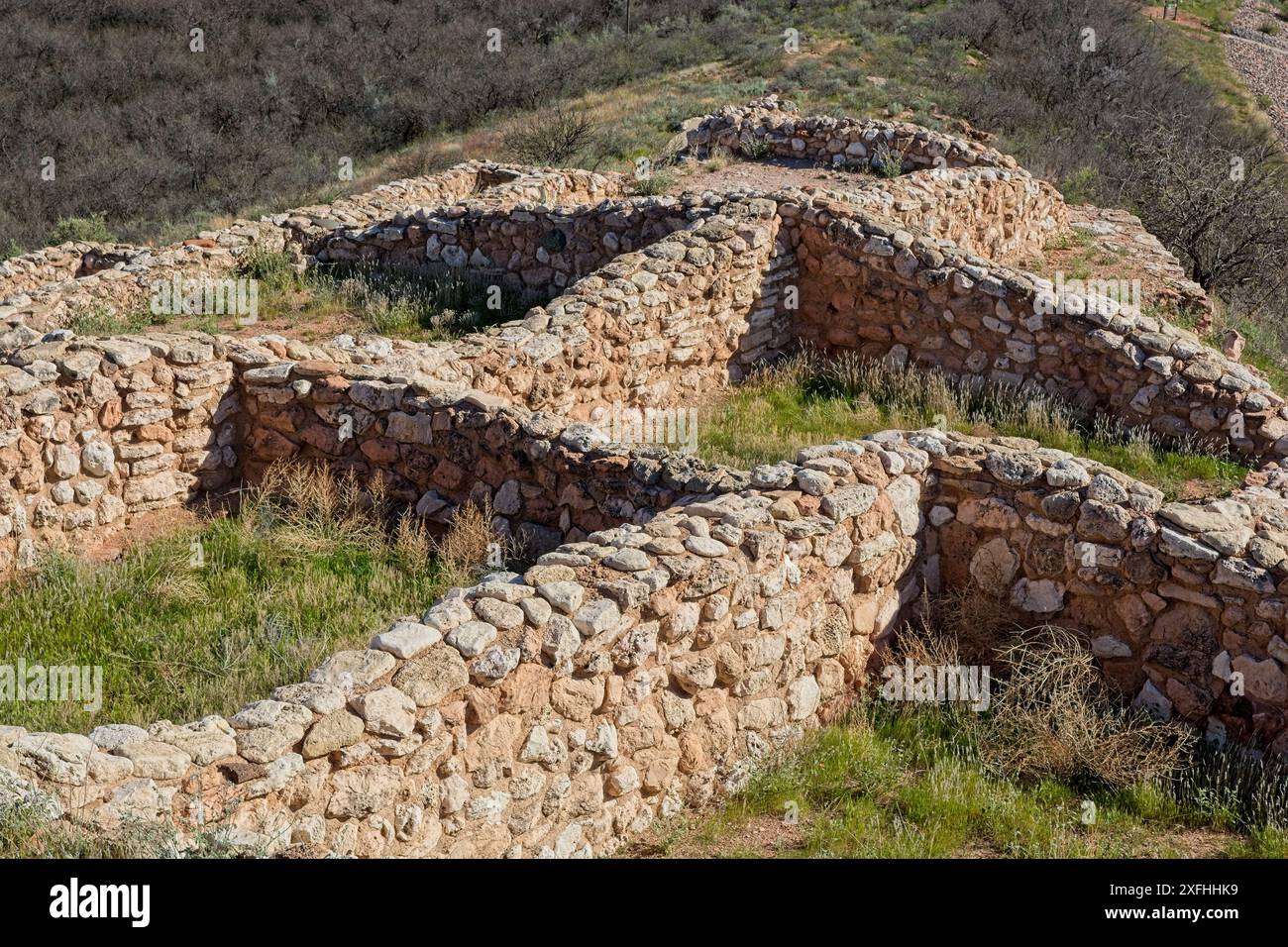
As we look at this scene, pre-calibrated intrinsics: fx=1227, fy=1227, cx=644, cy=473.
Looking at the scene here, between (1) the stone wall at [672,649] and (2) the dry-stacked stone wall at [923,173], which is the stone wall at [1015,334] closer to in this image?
(2) the dry-stacked stone wall at [923,173]

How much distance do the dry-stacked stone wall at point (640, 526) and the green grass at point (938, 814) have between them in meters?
0.21

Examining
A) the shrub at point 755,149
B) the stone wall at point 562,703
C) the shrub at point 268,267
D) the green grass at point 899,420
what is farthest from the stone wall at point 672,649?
the shrub at point 755,149

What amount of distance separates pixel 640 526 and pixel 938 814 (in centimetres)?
189

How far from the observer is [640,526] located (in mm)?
5953

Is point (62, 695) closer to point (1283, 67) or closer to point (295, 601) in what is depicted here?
point (295, 601)

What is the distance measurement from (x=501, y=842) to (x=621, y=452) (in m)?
2.85

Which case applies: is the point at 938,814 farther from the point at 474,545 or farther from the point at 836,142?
the point at 836,142

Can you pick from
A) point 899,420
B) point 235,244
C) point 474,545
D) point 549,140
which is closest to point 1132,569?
point 474,545

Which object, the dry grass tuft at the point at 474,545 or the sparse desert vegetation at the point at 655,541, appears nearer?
the sparse desert vegetation at the point at 655,541

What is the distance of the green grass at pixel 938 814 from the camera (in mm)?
5109

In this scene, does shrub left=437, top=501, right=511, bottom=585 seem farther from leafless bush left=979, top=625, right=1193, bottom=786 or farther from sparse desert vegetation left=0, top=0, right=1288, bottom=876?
leafless bush left=979, top=625, right=1193, bottom=786

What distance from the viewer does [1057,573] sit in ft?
21.0

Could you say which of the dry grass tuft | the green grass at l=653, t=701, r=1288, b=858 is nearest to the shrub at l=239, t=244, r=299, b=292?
the dry grass tuft

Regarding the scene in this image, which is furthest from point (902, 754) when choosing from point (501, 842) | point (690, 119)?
point (690, 119)
